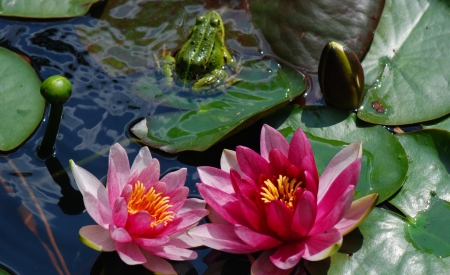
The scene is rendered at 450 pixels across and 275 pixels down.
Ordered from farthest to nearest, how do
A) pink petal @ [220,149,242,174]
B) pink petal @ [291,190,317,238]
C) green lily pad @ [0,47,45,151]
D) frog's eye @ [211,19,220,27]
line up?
frog's eye @ [211,19,220,27] → green lily pad @ [0,47,45,151] → pink petal @ [220,149,242,174] → pink petal @ [291,190,317,238]

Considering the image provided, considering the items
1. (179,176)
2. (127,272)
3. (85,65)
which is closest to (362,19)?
(179,176)

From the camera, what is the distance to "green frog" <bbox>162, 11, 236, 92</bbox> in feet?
10.9

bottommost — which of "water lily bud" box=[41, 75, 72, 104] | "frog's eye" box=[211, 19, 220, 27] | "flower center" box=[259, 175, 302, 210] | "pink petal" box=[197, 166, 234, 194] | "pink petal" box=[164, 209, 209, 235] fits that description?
"pink petal" box=[164, 209, 209, 235]

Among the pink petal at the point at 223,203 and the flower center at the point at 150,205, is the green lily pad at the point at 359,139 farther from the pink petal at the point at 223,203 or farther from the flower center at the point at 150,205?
the flower center at the point at 150,205

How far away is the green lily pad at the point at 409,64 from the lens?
2801 mm

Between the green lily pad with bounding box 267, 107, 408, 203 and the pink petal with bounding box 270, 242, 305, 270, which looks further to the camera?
the green lily pad with bounding box 267, 107, 408, 203

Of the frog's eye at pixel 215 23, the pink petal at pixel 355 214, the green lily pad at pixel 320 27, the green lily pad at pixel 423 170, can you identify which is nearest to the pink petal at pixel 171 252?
the pink petal at pixel 355 214

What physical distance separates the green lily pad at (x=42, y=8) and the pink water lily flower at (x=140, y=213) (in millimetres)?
1574

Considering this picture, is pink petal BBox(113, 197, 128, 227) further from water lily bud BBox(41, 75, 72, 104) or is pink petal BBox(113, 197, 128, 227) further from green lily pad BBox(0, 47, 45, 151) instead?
green lily pad BBox(0, 47, 45, 151)

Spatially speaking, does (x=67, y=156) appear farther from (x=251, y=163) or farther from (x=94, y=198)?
(x=251, y=163)

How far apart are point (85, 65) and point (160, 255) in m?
1.71

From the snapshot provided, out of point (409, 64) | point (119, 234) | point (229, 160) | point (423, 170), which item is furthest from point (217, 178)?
point (409, 64)

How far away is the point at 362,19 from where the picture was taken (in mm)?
3068

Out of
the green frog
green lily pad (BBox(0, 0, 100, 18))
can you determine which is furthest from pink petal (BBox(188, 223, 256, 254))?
green lily pad (BBox(0, 0, 100, 18))
